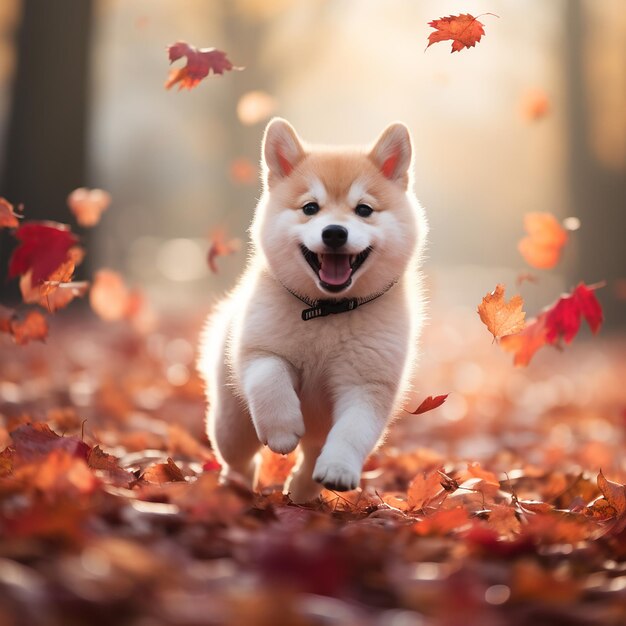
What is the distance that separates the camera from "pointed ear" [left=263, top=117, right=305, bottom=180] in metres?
3.43

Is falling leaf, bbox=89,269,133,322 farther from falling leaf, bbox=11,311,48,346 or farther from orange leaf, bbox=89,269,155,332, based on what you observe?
falling leaf, bbox=11,311,48,346

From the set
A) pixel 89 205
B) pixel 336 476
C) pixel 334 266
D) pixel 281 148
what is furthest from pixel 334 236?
pixel 89 205

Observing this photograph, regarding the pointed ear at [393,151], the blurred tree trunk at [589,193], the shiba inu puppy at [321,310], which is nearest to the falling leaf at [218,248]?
the shiba inu puppy at [321,310]

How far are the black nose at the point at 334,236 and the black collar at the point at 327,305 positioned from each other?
10.4 inches

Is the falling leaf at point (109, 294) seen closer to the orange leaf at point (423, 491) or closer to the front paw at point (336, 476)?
the orange leaf at point (423, 491)

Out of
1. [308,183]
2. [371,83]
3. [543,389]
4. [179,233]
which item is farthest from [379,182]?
[179,233]

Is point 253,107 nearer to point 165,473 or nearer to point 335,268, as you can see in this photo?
point 335,268

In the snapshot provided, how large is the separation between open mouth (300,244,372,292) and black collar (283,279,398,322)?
0.12 metres

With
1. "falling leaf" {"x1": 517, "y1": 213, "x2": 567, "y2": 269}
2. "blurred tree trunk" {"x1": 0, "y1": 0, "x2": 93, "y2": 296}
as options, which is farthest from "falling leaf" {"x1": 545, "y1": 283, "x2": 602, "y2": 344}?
"blurred tree trunk" {"x1": 0, "y1": 0, "x2": 93, "y2": 296}

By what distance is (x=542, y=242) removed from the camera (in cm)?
382

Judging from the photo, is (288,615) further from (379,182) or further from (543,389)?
(543,389)

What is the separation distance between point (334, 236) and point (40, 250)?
1294mm

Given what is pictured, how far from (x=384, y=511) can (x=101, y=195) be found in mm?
2368

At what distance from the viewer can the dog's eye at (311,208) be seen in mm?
3254
